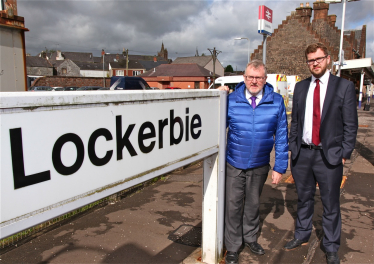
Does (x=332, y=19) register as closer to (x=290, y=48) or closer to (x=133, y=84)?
(x=290, y=48)

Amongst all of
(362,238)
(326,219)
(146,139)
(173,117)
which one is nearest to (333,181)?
(326,219)

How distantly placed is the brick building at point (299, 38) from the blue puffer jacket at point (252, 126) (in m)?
27.6

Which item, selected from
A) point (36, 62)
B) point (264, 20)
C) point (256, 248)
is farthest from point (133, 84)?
point (36, 62)

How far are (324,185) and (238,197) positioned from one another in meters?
0.89

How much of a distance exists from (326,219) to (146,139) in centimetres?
219

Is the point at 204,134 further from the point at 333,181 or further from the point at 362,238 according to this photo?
the point at 362,238

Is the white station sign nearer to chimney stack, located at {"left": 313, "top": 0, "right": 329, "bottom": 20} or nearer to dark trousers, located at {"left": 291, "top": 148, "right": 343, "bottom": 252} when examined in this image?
dark trousers, located at {"left": 291, "top": 148, "right": 343, "bottom": 252}

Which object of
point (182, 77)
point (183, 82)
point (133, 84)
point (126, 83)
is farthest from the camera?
point (182, 77)

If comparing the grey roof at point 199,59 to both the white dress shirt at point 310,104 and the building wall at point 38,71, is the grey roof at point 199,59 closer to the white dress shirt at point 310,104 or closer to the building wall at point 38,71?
the building wall at point 38,71

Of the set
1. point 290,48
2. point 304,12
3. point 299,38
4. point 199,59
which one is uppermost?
point 199,59

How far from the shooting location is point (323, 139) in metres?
2.98

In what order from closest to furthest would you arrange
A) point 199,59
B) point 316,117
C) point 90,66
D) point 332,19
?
point 316,117 < point 332,19 < point 199,59 < point 90,66

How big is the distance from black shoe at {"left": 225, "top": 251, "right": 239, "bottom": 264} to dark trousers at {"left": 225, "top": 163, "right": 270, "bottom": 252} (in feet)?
0.12

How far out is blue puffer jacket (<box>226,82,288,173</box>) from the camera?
2928mm
